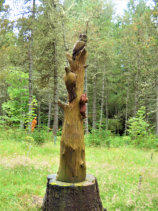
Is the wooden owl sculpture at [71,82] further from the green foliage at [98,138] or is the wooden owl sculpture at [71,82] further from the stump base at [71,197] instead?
the green foliage at [98,138]

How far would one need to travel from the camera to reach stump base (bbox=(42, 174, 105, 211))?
11.8ft

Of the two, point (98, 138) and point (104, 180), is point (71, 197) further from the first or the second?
point (98, 138)

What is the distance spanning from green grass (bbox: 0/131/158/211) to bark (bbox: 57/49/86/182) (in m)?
1.13

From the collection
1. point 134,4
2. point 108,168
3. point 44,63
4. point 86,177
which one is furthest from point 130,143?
point 134,4

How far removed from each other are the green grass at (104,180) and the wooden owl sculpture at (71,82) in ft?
7.56

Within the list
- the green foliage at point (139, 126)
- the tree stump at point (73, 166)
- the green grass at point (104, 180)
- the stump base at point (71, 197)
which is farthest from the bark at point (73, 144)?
the green foliage at point (139, 126)

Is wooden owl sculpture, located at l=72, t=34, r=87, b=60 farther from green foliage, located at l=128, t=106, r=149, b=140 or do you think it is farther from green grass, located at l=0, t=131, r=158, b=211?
green foliage, located at l=128, t=106, r=149, b=140

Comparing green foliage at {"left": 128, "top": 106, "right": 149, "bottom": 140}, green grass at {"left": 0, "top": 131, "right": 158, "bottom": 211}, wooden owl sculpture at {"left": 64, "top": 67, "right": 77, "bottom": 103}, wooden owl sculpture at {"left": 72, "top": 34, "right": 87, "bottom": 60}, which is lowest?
green grass at {"left": 0, "top": 131, "right": 158, "bottom": 211}

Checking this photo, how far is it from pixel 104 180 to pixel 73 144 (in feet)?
8.56

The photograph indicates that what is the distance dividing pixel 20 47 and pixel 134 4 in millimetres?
15178

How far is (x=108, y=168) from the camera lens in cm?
707

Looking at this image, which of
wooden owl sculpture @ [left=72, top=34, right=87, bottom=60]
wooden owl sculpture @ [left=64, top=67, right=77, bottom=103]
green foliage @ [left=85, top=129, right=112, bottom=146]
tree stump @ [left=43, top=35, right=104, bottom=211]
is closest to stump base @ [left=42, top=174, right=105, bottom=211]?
tree stump @ [left=43, top=35, right=104, bottom=211]

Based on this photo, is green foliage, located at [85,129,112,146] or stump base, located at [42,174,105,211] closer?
stump base, located at [42,174,105,211]

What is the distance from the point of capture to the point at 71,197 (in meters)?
3.61
